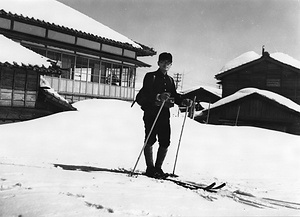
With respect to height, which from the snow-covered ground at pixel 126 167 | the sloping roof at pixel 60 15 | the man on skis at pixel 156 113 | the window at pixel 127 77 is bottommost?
the snow-covered ground at pixel 126 167

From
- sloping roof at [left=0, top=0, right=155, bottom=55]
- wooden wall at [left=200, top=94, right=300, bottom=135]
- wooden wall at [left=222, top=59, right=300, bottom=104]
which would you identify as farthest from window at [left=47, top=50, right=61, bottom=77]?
wooden wall at [left=222, top=59, right=300, bottom=104]

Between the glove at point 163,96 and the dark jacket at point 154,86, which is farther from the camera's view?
the dark jacket at point 154,86

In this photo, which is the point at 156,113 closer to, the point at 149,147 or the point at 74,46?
the point at 149,147

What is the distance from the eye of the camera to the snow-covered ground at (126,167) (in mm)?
2930

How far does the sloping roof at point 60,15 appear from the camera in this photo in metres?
16.9

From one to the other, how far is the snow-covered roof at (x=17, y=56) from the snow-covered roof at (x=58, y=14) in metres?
2.73

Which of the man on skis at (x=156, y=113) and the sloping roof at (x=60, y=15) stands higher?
the sloping roof at (x=60, y=15)

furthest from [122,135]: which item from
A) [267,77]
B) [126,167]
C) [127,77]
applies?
[267,77]

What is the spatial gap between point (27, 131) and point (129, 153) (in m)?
4.33

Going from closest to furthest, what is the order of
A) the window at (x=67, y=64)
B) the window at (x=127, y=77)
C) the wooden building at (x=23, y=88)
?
the wooden building at (x=23, y=88)
the window at (x=67, y=64)
the window at (x=127, y=77)

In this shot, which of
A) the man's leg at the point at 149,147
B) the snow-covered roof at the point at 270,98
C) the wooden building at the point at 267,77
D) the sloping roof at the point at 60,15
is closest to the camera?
the man's leg at the point at 149,147

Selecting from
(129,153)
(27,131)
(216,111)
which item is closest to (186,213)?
(129,153)

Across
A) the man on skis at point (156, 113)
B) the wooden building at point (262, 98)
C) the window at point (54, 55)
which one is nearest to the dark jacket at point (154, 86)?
the man on skis at point (156, 113)

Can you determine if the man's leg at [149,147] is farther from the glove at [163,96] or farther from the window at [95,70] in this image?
the window at [95,70]
